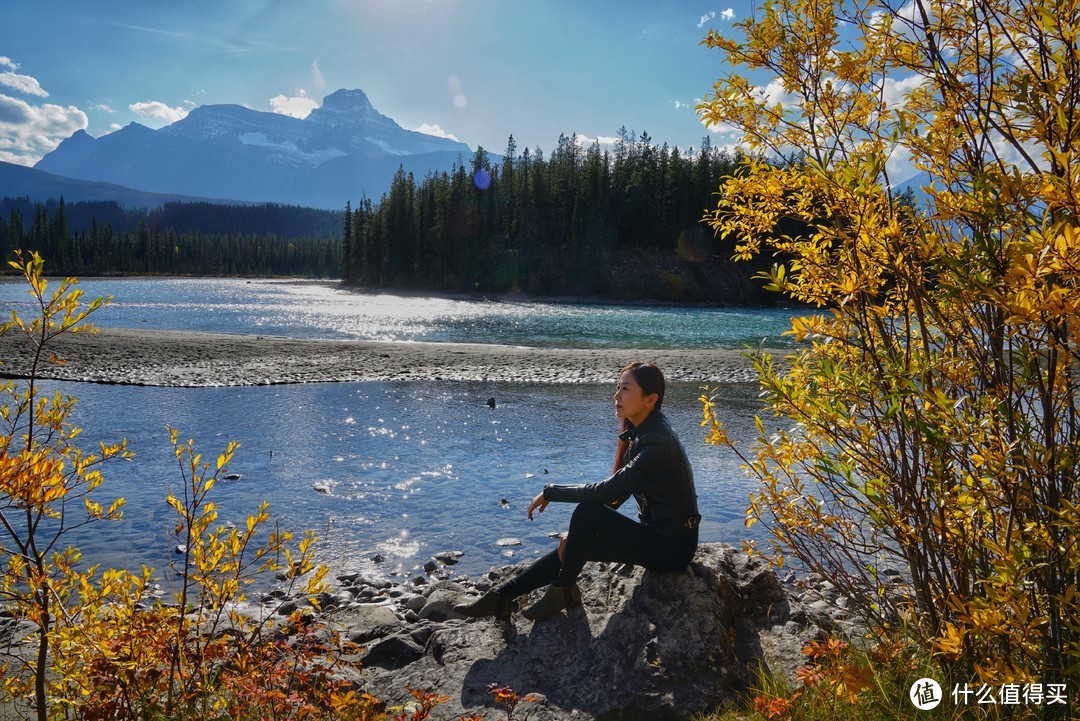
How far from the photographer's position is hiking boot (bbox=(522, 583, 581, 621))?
17.0 ft

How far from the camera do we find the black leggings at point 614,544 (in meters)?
5.12

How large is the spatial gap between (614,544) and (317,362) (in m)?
25.8

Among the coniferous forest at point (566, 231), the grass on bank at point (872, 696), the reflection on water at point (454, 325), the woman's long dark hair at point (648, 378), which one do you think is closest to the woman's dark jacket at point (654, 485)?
the woman's long dark hair at point (648, 378)

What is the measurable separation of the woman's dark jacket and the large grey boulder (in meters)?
0.49

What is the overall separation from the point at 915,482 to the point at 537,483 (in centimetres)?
904

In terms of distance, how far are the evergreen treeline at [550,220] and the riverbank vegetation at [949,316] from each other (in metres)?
95.2

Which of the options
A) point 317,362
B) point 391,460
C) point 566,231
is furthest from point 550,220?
point 391,460

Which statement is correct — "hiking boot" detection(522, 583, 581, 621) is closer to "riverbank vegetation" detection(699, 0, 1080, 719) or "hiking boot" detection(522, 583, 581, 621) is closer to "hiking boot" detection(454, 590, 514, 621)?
"hiking boot" detection(454, 590, 514, 621)

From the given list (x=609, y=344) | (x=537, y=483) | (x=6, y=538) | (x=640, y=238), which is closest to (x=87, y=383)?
(x=6, y=538)

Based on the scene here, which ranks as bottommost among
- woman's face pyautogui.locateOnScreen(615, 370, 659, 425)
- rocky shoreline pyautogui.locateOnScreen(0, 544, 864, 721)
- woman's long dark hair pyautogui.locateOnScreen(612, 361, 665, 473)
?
rocky shoreline pyautogui.locateOnScreen(0, 544, 864, 721)

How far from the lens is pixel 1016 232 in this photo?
2.71 m

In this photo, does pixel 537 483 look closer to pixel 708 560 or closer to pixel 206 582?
pixel 708 560

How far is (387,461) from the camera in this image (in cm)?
1381

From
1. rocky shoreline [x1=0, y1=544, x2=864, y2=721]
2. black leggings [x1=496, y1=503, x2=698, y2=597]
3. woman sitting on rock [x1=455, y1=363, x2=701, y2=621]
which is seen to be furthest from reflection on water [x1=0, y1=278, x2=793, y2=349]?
black leggings [x1=496, y1=503, x2=698, y2=597]
